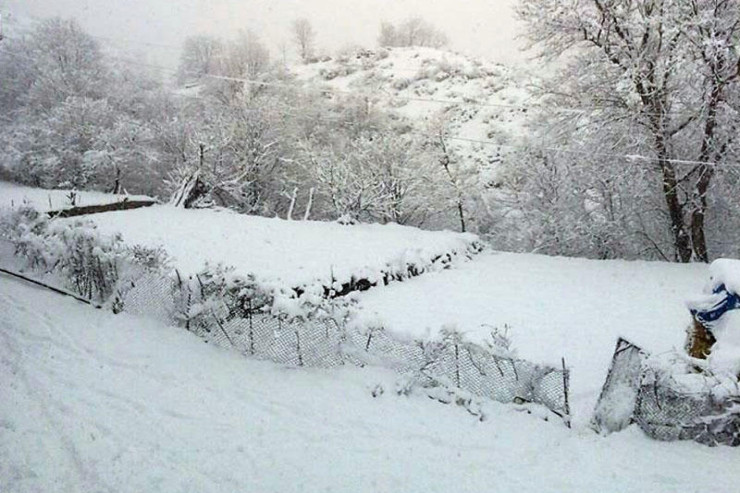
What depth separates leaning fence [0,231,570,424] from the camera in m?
5.96

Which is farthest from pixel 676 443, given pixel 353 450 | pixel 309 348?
pixel 309 348

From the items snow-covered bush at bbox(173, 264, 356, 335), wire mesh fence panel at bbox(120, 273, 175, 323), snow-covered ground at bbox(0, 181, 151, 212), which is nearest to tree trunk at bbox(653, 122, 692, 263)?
snow-covered bush at bbox(173, 264, 356, 335)

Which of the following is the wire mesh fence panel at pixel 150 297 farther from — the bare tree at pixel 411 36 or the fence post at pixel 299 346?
the bare tree at pixel 411 36

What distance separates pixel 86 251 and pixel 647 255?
17.8m

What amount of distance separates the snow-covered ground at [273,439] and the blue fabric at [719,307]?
1928 millimetres

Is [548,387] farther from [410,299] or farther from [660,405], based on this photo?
[410,299]

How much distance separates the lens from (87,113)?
27.1 metres

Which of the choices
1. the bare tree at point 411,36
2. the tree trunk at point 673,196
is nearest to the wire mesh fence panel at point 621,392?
the tree trunk at point 673,196

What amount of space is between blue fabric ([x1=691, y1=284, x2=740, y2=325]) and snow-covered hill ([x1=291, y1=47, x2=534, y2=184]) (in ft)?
66.4

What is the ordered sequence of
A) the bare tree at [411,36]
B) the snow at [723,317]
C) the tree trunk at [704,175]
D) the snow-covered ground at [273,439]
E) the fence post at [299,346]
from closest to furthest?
the snow-covered ground at [273,439] < the snow at [723,317] < the fence post at [299,346] < the tree trunk at [704,175] < the bare tree at [411,36]

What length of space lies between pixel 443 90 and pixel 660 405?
41085 millimetres

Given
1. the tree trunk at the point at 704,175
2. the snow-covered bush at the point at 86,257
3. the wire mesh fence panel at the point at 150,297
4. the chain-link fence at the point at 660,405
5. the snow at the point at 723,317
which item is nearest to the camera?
the chain-link fence at the point at 660,405

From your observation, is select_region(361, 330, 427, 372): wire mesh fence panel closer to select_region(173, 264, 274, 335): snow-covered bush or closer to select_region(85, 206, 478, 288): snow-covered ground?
select_region(173, 264, 274, 335): snow-covered bush

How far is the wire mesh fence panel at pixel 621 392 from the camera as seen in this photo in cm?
533
